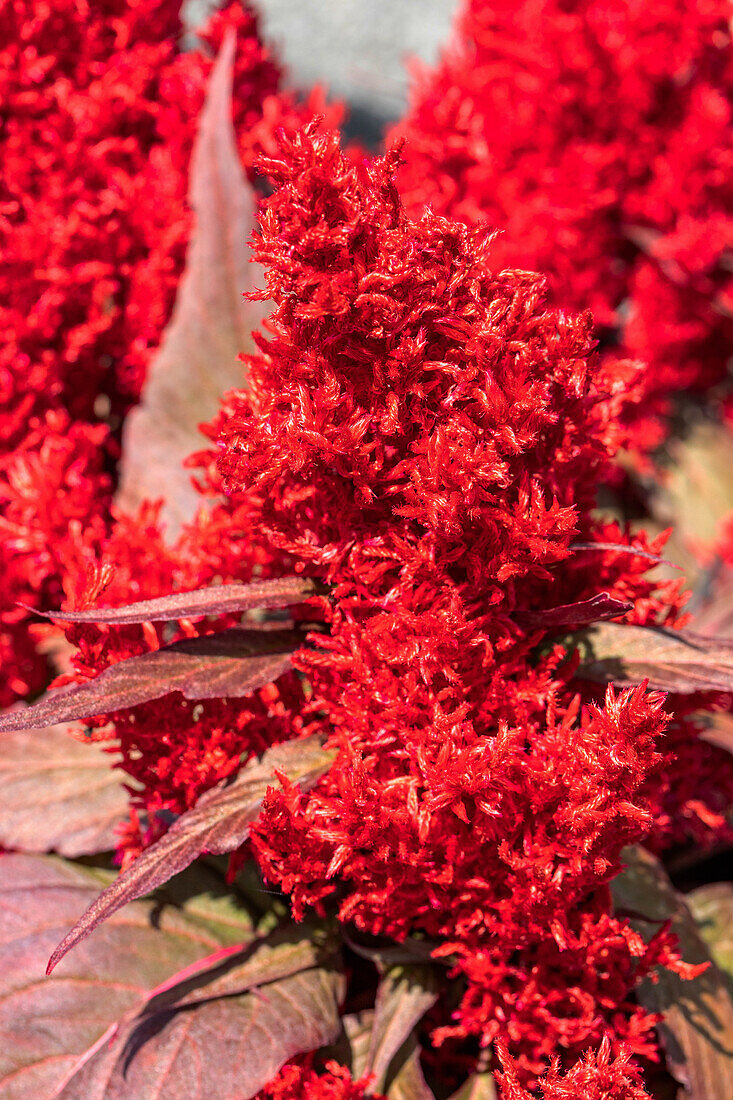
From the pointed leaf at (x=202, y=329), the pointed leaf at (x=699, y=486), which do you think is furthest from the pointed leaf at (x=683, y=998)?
the pointed leaf at (x=699, y=486)

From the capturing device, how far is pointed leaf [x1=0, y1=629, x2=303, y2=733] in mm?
557

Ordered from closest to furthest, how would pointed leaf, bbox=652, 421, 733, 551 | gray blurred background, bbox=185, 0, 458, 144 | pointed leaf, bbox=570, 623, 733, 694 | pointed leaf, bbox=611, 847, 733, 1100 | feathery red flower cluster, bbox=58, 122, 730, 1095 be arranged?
feathery red flower cluster, bbox=58, 122, 730, 1095
pointed leaf, bbox=570, 623, 733, 694
pointed leaf, bbox=611, 847, 733, 1100
pointed leaf, bbox=652, 421, 733, 551
gray blurred background, bbox=185, 0, 458, 144

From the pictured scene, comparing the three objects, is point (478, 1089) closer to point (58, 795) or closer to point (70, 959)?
point (70, 959)

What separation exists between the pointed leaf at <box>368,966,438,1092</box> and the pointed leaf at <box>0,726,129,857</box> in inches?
11.1

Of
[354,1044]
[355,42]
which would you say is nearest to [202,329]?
[354,1044]

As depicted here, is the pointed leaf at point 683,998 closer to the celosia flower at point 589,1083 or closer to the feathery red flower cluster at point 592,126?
the celosia flower at point 589,1083

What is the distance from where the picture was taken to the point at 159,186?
1.03 meters

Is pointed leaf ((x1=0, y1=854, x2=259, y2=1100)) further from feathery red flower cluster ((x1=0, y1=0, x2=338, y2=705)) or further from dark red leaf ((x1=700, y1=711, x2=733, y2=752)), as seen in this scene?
dark red leaf ((x1=700, y1=711, x2=733, y2=752))

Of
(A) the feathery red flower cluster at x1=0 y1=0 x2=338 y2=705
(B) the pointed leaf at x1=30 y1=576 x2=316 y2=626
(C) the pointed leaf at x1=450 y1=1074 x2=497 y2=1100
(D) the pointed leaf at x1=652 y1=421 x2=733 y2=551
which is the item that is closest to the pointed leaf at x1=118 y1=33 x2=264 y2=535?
(A) the feathery red flower cluster at x1=0 y1=0 x2=338 y2=705

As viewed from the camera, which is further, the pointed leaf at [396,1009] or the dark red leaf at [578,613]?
the pointed leaf at [396,1009]

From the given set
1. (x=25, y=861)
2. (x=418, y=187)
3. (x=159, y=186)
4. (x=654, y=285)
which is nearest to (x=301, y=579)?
(x=25, y=861)

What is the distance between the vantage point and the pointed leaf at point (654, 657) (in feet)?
2.08

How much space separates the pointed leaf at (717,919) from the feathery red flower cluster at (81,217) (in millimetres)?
757

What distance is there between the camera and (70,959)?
0.76 m
